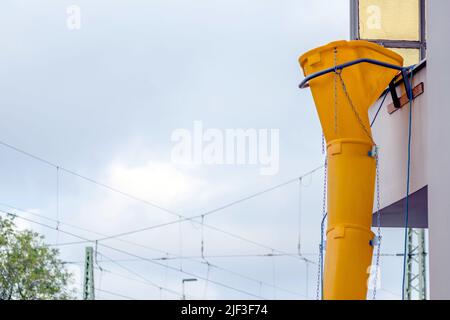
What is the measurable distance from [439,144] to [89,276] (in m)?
27.7

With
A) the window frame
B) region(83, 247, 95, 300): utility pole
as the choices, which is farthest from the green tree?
the window frame

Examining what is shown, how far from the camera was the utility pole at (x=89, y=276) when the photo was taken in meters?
37.5

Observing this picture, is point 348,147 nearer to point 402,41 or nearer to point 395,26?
point 402,41

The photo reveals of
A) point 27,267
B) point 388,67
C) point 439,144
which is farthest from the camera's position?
point 27,267

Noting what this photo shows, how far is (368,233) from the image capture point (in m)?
13.6

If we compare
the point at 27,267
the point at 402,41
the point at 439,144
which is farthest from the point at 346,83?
the point at 27,267

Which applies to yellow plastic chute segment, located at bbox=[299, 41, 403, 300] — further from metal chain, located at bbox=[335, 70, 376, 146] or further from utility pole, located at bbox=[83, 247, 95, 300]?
utility pole, located at bbox=[83, 247, 95, 300]

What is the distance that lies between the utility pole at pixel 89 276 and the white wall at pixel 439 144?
25.8 metres

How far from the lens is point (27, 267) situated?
46219 mm

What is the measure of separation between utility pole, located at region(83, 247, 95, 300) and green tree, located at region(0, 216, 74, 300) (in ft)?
19.9

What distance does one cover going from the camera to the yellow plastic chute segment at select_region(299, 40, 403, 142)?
44.5 ft

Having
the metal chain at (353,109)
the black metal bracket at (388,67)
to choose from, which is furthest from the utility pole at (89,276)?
the metal chain at (353,109)
